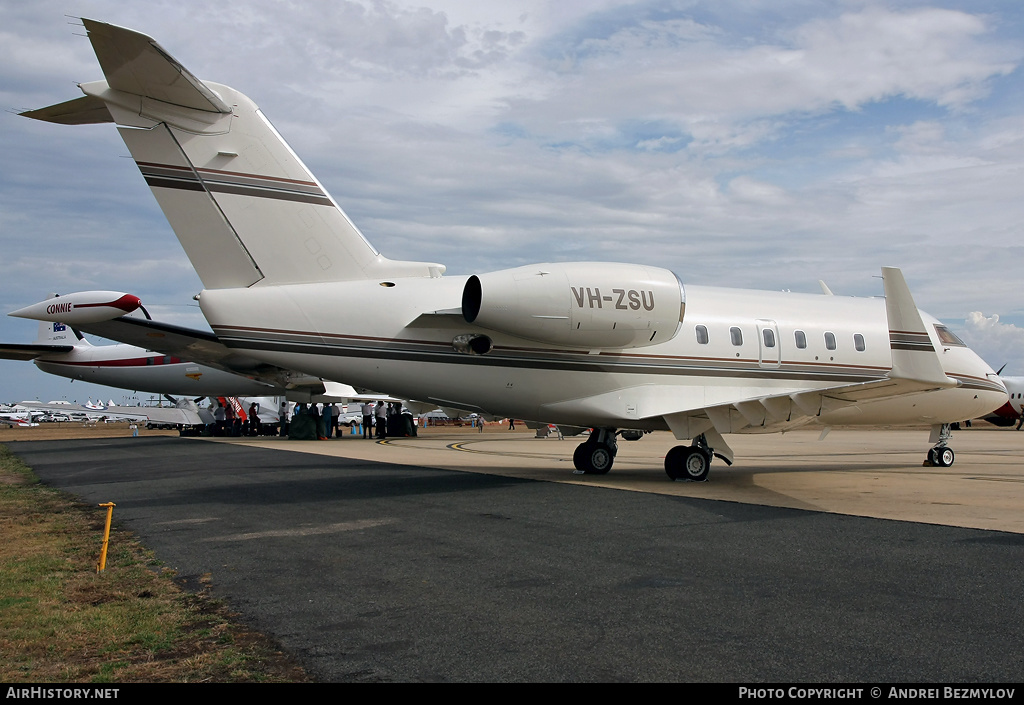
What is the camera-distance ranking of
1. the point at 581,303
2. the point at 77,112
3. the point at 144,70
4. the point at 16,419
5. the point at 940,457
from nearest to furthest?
the point at 144,70 → the point at 77,112 → the point at 581,303 → the point at 940,457 → the point at 16,419

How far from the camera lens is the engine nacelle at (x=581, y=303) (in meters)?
12.1

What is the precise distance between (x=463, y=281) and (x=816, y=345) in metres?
7.74

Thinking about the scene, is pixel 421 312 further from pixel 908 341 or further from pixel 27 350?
pixel 27 350

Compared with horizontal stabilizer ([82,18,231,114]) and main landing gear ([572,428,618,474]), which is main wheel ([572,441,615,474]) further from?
horizontal stabilizer ([82,18,231,114])

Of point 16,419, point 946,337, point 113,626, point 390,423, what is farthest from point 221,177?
point 16,419

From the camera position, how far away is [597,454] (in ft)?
52.6

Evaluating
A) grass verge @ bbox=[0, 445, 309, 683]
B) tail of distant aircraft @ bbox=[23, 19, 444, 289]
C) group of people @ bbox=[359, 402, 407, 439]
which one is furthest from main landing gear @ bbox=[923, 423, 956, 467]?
group of people @ bbox=[359, 402, 407, 439]

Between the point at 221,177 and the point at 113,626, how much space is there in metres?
7.72

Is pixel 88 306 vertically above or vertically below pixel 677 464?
above

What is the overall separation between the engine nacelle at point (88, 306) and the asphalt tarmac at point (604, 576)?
2.83m

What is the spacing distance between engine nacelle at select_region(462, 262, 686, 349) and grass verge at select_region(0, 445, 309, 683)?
5869mm
